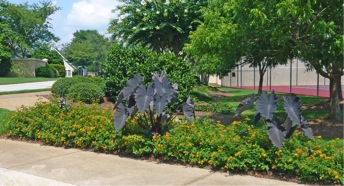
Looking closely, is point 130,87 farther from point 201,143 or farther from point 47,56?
point 47,56

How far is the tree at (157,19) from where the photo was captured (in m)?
20.1

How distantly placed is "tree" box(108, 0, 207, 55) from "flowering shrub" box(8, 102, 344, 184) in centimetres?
1175

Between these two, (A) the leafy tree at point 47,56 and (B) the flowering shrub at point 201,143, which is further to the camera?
(A) the leafy tree at point 47,56

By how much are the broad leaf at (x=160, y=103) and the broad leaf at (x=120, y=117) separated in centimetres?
59

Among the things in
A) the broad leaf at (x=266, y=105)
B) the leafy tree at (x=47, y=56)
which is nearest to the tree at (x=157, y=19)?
the broad leaf at (x=266, y=105)

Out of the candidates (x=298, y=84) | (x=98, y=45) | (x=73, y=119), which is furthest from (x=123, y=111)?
(x=98, y=45)

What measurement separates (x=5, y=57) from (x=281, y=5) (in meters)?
45.5

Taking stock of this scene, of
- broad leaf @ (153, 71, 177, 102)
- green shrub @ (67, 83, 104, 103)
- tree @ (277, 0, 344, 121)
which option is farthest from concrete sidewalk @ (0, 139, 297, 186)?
green shrub @ (67, 83, 104, 103)

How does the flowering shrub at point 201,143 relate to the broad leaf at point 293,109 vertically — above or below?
below

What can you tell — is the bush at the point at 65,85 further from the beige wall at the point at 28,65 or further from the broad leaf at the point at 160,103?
the beige wall at the point at 28,65

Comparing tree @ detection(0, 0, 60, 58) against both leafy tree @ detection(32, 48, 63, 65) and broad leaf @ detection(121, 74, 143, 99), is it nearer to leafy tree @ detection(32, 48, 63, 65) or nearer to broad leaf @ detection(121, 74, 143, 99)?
leafy tree @ detection(32, 48, 63, 65)

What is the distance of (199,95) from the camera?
18.7 meters

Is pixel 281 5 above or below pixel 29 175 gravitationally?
above

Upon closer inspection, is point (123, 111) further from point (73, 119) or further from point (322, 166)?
point (322, 166)
